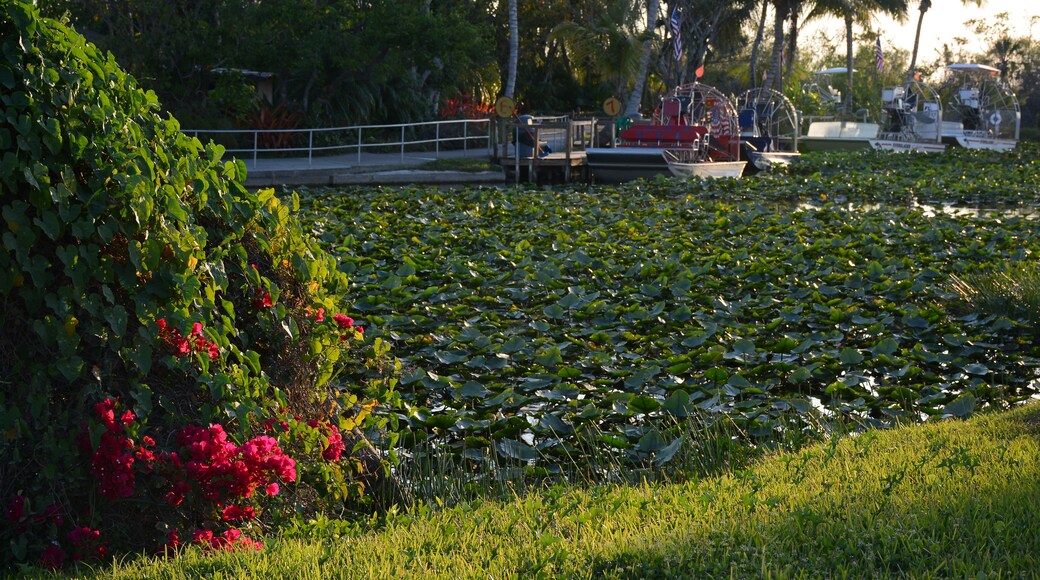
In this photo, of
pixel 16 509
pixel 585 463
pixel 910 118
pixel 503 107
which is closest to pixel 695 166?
pixel 503 107

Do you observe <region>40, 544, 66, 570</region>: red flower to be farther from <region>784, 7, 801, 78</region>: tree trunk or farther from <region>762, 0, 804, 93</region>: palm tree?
<region>784, 7, 801, 78</region>: tree trunk

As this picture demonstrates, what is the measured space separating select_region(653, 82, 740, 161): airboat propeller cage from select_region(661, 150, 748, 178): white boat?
4.18 feet

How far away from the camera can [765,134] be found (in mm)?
34688

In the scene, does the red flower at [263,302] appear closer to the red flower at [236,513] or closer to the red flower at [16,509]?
the red flower at [236,513]

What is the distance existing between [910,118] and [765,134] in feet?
23.1

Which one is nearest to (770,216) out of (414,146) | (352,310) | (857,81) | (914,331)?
(914,331)

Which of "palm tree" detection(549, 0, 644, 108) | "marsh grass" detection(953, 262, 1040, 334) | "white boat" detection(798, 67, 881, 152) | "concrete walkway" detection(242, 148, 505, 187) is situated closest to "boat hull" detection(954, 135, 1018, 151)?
"white boat" detection(798, 67, 881, 152)

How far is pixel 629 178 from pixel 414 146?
9.35m

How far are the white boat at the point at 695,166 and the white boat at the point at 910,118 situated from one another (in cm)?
1257

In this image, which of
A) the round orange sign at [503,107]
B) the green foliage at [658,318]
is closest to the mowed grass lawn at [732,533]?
the green foliage at [658,318]

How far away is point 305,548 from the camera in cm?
370

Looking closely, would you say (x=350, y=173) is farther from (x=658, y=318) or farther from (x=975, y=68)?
(x=975, y=68)

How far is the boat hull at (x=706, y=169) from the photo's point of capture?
76.3 ft

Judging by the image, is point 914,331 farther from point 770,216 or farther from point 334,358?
point 770,216
